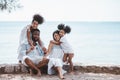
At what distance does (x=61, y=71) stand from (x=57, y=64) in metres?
0.17

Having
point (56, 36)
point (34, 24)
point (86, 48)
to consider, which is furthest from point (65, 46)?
point (86, 48)

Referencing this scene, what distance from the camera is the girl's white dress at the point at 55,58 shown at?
27.4ft

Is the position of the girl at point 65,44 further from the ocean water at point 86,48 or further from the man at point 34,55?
the ocean water at point 86,48

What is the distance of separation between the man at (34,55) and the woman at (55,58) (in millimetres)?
157

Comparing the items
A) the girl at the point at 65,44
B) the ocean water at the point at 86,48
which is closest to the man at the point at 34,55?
the girl at the point at 65,44

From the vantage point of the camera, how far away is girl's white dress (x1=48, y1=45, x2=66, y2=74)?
8364 mm

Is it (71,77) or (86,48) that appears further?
(86,48)

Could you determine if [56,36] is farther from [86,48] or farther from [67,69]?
[86,48]

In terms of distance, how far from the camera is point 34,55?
28.3ft

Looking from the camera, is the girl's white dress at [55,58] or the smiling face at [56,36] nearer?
the girl's white dress at [55,58]

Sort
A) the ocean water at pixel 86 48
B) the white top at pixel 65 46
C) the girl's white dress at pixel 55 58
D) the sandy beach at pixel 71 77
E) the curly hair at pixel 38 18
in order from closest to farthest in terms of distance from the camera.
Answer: the sandy beach at pixel 71 77, the girl's white dress at pixel 55 58, the curly hair at pixel 38 18, the white top at pixel 65 46, the ocean water at pixel 86 48

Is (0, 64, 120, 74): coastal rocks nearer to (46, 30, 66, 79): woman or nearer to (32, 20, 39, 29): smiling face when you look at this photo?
(46, 30, 66, 79): woman

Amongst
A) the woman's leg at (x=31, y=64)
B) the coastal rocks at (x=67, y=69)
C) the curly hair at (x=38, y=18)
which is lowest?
the coastal rocks at (x=67, y=69)

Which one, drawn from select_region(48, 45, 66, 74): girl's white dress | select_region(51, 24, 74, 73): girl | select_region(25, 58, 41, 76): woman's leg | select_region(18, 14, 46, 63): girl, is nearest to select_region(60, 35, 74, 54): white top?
select_region(51, 24, 74, 73): girl
